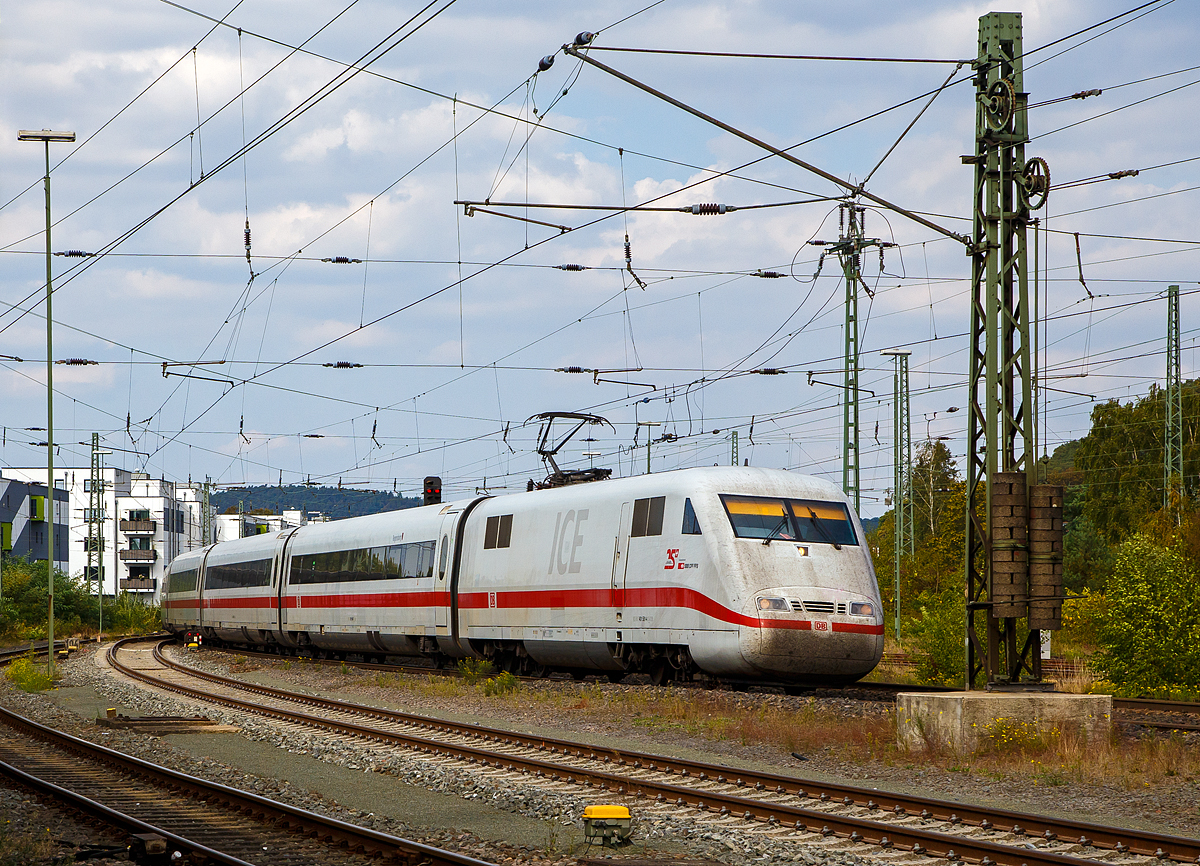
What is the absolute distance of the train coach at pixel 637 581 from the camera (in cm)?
1842

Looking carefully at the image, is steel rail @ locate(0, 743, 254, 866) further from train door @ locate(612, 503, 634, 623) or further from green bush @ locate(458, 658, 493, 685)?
green bush @ locate(458, 658, 493, 685)

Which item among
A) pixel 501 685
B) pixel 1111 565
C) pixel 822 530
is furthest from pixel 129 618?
pixel 822 530

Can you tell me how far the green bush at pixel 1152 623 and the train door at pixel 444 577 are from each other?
13.2m

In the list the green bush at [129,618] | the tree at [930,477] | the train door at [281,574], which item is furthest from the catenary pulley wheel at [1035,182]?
the tree at [930,477]

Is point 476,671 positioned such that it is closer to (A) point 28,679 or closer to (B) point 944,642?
(B) point 944,642

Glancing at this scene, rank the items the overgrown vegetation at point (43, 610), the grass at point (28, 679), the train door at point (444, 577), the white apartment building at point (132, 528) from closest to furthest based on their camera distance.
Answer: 1. the grass at point (28, 679)
2. the train door at point (444, 577)
3. the overgrown vegetation at point (43, 610)
4. the white apartment building at point (132, 528)

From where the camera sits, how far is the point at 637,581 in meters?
20.5

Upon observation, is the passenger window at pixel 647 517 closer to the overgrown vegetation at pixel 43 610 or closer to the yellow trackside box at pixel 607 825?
the yellow trackside box at pixel 607 825

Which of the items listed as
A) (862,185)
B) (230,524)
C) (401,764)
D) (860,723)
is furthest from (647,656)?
(230,524)

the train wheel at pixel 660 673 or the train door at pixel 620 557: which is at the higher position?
the train door at pixel 620 557

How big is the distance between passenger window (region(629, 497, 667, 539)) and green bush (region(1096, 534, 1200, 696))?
7074mm

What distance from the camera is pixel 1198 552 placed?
145 ft

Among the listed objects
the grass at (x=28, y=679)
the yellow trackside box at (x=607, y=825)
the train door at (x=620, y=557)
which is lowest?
the grass at (x=28, y=679)

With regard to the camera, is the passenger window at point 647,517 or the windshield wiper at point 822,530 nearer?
the windshield wiper at point 822,530
